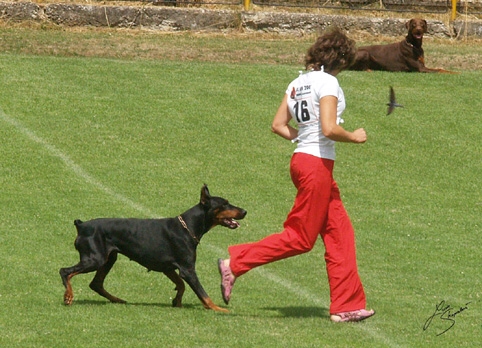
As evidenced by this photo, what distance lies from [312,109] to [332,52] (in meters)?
0.46

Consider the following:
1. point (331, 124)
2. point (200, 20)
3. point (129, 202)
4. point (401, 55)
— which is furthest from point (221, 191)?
point (200, 20)

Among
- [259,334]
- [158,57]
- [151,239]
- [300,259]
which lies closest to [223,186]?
[300,259]

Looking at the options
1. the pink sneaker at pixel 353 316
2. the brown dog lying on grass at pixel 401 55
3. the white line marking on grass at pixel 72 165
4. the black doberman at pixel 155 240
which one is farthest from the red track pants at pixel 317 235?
the brown dog lying on grass at pixel 401 55

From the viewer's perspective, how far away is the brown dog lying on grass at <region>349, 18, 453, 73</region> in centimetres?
1808

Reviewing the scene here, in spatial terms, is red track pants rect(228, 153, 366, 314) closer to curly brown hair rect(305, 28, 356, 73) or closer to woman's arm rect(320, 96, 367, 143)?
woman's arm rect(320, 96, 367, 143)

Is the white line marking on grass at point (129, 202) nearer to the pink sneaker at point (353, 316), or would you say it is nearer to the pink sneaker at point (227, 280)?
the pink sneaker at point (353, 316)

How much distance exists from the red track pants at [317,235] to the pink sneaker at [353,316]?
3 cm

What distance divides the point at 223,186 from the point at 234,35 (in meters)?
8.57

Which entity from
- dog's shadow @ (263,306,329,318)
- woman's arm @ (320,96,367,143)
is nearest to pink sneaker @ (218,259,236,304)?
dog's shadow @ (263,306,329,318)

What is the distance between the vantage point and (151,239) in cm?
823

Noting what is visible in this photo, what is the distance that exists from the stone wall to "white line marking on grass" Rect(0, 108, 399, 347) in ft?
18.3

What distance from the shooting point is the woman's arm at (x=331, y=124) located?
732 cm

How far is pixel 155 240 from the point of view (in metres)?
8.23

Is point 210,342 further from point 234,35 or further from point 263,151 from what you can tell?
point 234,35
